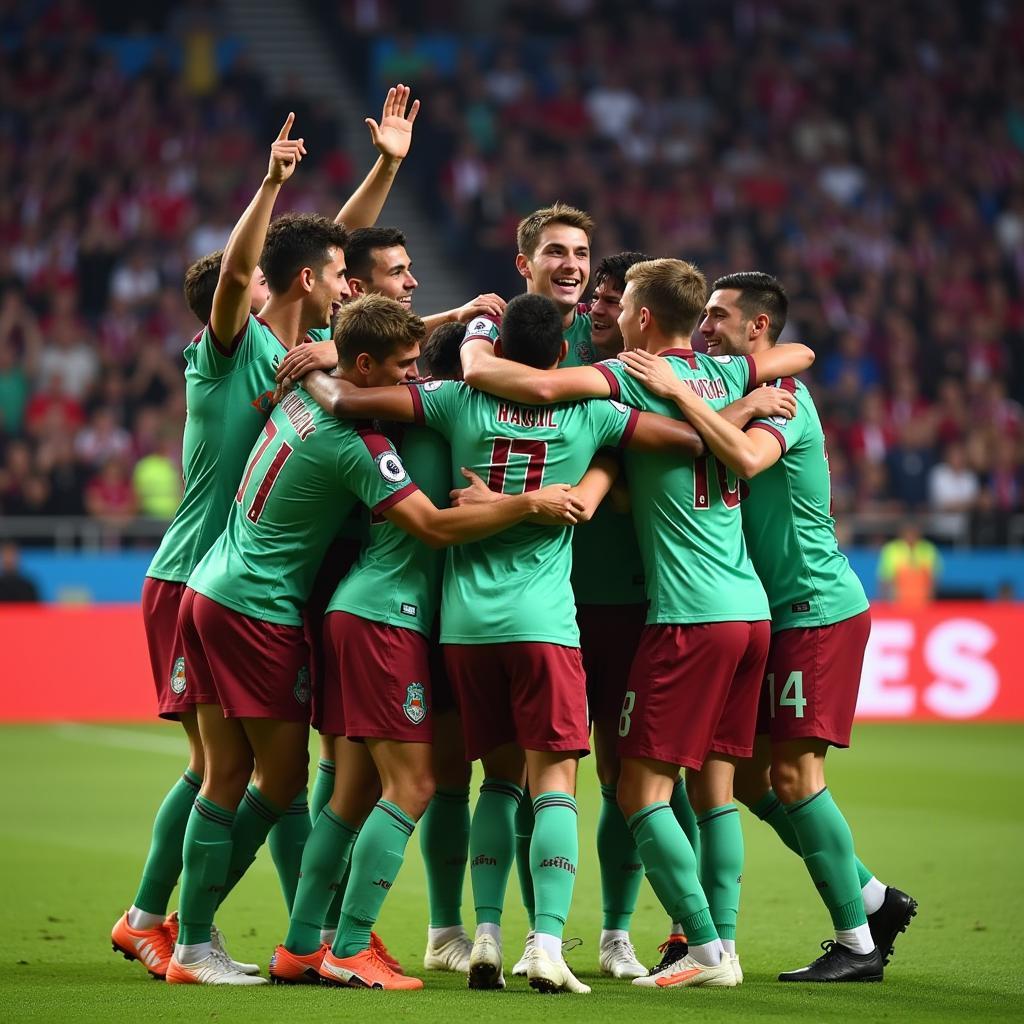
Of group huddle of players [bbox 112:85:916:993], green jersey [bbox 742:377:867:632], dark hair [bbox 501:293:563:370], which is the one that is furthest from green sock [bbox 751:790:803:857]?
dark hair [bbox 501:293:563:370]

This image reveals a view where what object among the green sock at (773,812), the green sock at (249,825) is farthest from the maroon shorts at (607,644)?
the green sock at (249,825)

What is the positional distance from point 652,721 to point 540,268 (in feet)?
5.97

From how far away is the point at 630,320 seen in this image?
19.2ft

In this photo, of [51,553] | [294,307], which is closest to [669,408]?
[294,307]

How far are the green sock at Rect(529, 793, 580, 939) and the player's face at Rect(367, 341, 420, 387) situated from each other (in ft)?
4.68

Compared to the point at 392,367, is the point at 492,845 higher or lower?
lower

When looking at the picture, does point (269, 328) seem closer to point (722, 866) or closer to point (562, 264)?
point (562, 264)

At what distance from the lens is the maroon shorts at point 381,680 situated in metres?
5.43

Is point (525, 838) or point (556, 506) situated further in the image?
point (525, 838)

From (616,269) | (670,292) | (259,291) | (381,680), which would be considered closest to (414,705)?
(381,680)

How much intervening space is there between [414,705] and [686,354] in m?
1.51

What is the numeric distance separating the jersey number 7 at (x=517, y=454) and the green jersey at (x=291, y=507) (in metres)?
0.27

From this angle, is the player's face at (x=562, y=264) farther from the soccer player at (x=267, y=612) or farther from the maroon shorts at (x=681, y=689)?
the maroon shorts at (x=681, y=689)

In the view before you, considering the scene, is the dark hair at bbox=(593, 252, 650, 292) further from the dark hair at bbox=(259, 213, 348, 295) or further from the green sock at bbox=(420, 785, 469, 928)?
the green sock at bbox=(420, 785, 469, 928)
